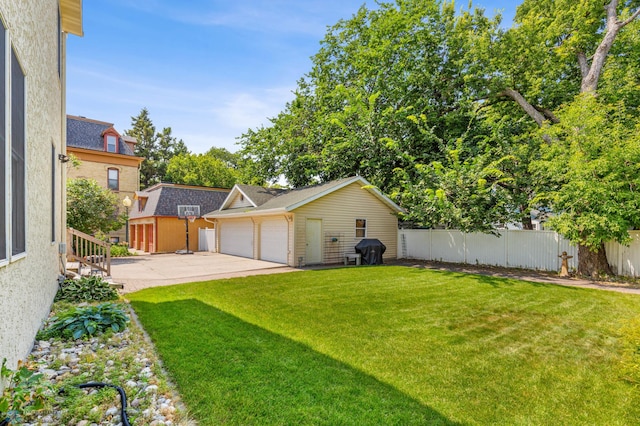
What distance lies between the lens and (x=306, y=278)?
10.3m

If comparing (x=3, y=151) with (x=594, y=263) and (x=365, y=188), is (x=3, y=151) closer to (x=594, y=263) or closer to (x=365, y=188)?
(x=365, y=188)

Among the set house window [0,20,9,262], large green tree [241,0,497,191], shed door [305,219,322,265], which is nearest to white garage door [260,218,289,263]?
shed door [305,219,322,265]

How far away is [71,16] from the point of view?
795cm

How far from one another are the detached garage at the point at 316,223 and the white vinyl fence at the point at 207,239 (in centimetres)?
400

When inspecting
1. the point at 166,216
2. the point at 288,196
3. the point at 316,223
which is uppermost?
the point at 288,196

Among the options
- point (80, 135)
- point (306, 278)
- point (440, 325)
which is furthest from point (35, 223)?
point (80, 135)

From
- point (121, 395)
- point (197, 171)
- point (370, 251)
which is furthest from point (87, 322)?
point (197, 171)

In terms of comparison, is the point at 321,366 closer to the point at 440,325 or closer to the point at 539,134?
the point at 440,325

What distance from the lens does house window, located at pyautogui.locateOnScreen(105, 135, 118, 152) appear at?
2381 cm

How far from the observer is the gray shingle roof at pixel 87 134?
22.6 metres

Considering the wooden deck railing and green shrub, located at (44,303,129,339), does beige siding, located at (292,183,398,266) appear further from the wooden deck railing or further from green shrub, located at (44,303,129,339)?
green shrub, located at (44,303,129,339)

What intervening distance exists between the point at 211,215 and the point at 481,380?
18515 millimetres

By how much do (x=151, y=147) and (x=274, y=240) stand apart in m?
38.8

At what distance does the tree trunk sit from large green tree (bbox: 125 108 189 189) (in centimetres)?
4549
